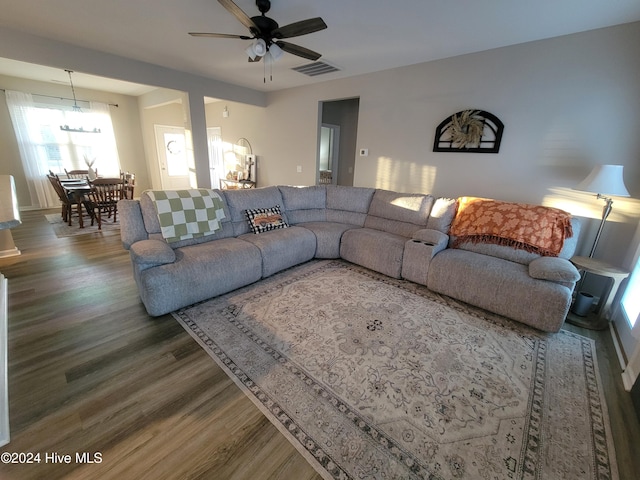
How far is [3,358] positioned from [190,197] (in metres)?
1.72

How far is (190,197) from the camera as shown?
8.86 ft

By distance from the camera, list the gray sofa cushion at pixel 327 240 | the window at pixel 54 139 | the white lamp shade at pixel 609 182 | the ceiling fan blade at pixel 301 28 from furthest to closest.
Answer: the window at pixel 54 139 → the gray sofa cushion at pixel 327 240 → the white lamp shade at pixel 609 182 → the ceiling fan blade at pixel 301 28

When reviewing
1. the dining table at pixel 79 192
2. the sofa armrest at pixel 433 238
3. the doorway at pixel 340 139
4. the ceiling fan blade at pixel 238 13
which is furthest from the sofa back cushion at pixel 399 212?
the dining table at pixel 79 192

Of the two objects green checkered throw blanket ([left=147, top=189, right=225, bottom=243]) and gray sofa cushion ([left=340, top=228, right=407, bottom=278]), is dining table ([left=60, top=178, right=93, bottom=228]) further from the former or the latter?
gray sofa cushion ([left=340, top=228, right=407, bottom=278])

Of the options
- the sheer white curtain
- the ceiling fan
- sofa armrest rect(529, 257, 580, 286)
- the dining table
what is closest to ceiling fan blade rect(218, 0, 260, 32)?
the ceiling fan

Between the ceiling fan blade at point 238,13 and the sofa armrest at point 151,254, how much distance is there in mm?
1847

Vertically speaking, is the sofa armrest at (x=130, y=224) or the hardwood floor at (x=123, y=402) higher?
the sofa armrest at (x=130, y=224)

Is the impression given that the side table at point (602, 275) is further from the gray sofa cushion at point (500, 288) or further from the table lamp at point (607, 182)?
the table lamp at point (607, 182)

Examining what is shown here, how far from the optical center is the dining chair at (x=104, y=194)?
429 centimetres

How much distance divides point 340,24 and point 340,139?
3.50 metres

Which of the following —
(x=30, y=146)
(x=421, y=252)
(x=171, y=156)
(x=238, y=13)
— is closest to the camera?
(x=238, y=13)

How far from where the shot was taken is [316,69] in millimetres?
3902

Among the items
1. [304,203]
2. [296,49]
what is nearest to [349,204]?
[304,203]

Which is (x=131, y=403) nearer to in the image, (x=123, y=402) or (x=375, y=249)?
(x=123, y=402)
